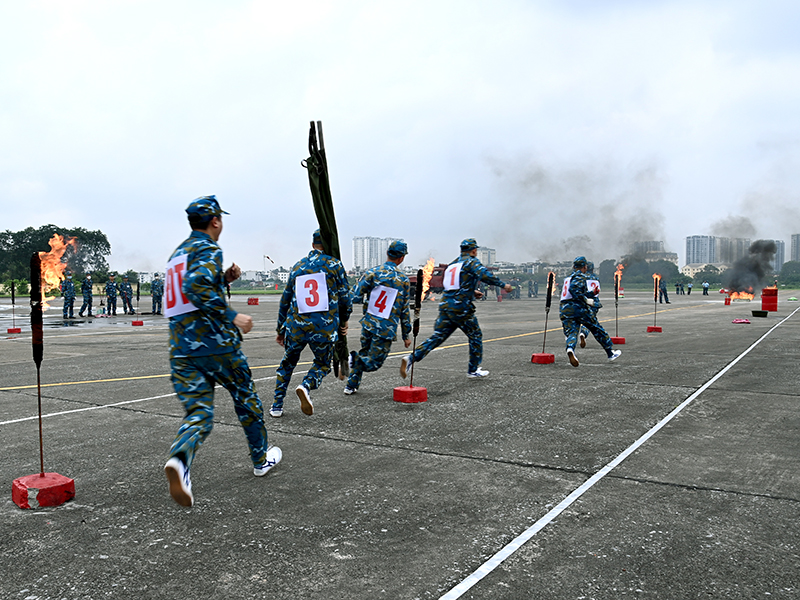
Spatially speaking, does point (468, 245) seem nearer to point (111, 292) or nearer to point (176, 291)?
point (176, 291)

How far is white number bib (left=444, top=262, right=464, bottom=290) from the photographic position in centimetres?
891

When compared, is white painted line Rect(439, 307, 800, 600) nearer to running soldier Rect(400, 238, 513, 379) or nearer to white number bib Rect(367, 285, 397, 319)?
running soldier Rect(400, 238, 513, 379)

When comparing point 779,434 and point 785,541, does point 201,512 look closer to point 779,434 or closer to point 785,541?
point 785,541

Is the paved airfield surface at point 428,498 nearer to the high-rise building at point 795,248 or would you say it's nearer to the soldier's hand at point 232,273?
the soldier's hand at point 232,273

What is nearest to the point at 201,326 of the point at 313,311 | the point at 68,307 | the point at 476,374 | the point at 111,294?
the point at 313,311

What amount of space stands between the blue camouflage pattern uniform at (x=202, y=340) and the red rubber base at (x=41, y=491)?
82 cm

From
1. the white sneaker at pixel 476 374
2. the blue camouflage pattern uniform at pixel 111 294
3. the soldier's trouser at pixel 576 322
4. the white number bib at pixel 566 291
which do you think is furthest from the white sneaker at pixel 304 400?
the blue camouflage pattern uniform at pixel 111 294

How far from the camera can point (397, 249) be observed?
7953 millimetres

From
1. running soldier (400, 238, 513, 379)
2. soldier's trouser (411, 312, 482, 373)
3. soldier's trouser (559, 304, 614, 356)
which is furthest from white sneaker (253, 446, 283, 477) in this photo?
soldier's trouser (559, 304, 614, 356)

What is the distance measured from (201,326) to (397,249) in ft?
13.7

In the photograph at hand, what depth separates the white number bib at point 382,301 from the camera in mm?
7871

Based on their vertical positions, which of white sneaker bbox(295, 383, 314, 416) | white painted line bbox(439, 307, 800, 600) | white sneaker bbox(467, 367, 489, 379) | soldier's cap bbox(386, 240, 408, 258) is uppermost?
soldier's cap bbox(386, 240, 408, 258)

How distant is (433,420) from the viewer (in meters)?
6.53

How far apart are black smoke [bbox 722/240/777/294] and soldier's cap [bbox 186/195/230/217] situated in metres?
51.8
